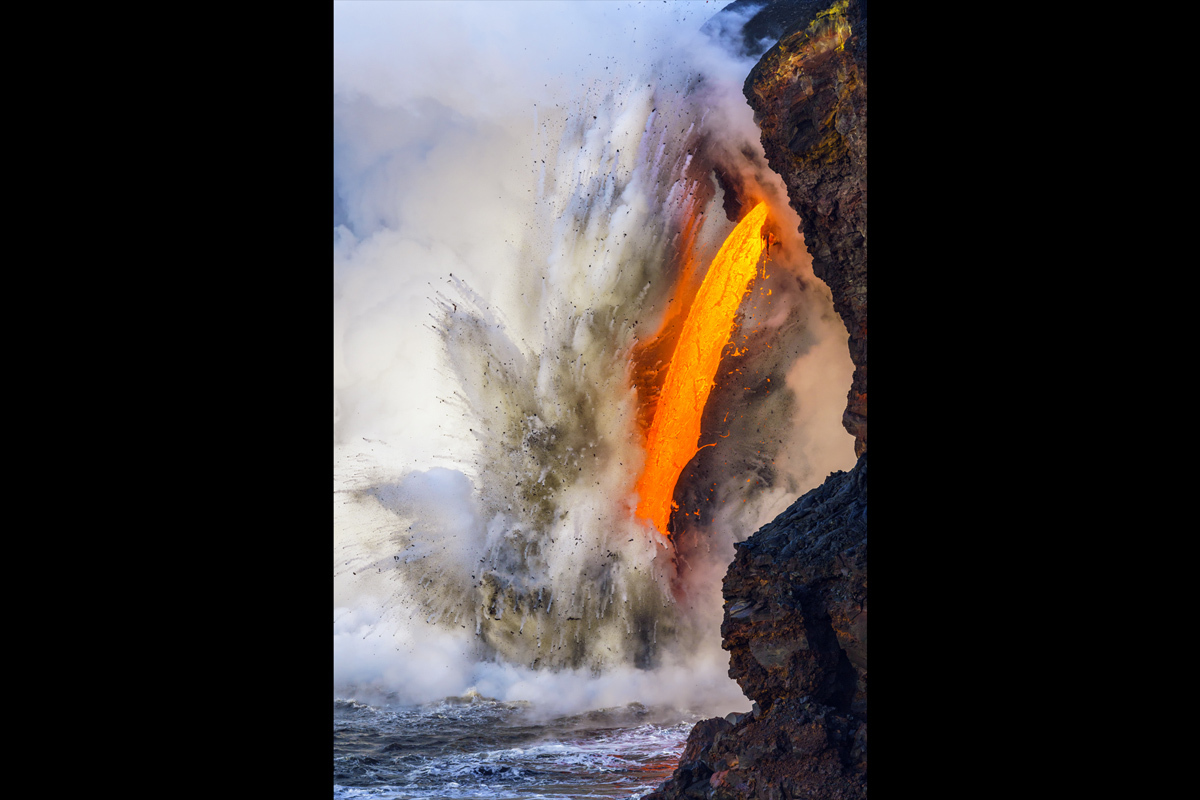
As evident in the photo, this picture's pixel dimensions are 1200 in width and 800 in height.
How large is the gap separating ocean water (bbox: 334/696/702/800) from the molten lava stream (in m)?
5.31

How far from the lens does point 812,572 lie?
36.4ft

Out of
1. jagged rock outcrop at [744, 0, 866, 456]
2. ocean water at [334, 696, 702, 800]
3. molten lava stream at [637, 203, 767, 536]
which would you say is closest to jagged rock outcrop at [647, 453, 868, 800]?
jagged rock outcrop at [744, 0, 866, 456]

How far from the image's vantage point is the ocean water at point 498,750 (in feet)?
58.1

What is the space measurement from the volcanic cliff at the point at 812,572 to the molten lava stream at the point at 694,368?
6.63 m

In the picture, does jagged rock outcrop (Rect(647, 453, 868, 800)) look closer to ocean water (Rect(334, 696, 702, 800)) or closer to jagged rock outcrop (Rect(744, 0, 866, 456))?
jagged rock outcrop (Rect(744, 0, 866, 456))

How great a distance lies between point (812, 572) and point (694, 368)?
31.5ft

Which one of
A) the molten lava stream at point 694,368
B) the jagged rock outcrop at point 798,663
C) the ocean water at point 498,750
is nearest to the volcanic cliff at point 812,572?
the jagged rock outcrop at point 798,663

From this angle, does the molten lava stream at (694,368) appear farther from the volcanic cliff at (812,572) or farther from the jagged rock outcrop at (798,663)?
the jagged rock outcrop at (798,663)

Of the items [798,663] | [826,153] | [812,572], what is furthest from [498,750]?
[826,153]

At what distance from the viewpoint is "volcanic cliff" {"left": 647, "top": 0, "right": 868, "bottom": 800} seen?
1062 centimetres

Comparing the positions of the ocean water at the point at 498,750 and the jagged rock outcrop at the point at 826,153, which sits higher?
the jagged rock outcrop at the point at 826,153

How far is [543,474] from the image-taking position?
20922 mm

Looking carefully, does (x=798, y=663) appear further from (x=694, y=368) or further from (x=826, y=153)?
(x=694, y=368)
